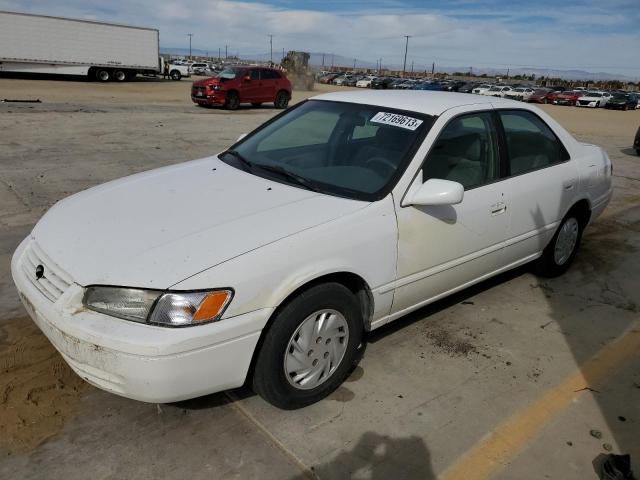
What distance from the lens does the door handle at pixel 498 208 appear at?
3.46 m

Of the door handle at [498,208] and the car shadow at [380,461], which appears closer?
the car shadow at [380,461]

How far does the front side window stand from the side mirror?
0.22m

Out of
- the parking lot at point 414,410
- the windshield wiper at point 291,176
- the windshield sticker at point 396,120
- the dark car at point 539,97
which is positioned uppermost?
the windshield sticker at point 396,120

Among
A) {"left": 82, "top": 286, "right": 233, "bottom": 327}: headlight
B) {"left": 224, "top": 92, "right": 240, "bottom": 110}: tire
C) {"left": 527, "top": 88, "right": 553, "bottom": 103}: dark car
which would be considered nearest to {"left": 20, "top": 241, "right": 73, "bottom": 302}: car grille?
{"left": 82, "top": 286, "right": 233, "bottom": 327}: headlight

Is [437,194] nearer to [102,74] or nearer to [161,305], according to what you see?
[161,305]

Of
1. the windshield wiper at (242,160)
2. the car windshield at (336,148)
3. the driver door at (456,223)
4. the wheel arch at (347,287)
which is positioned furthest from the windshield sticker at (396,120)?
the wheel arch at (347,287)

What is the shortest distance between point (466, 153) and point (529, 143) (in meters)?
0.82

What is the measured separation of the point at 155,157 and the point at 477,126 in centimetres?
654

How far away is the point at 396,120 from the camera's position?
10.8 feet

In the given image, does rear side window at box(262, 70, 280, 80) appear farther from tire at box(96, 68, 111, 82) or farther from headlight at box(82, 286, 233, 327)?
headlight at box(82, 286, 233, 327)

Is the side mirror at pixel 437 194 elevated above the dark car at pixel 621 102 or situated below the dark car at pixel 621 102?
above

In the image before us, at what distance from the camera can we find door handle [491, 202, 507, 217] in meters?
3.46

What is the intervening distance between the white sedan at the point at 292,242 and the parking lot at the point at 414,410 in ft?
0.91

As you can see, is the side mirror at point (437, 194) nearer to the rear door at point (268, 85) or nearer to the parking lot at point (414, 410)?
the parking lot at point (414, 410)
